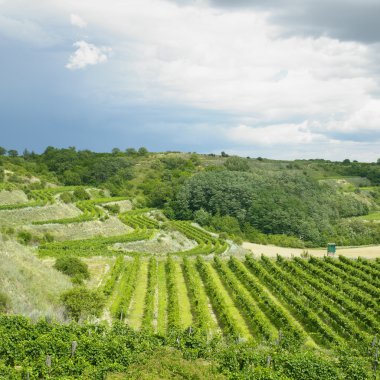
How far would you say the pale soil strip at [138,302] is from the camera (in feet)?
88.0

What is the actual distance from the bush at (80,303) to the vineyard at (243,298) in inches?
67.5

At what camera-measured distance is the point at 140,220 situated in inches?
2980

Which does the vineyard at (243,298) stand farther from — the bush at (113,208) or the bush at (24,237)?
the bush at (113,208)

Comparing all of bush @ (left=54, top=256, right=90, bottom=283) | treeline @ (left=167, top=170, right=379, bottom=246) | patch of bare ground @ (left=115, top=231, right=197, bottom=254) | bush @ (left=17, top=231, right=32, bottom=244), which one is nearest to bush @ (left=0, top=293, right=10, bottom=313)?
bush @ (left=54, top=256, right=90, bottom=283)

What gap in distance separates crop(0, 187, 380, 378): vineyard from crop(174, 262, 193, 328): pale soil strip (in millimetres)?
20

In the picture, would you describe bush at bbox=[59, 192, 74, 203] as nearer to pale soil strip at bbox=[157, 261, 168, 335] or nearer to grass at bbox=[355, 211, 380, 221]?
pale soil strip at bbox=[157, 261, 168, 335]

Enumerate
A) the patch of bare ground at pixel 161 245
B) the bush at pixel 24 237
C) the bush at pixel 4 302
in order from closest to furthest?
the bush at pixel 4 302 → the bush at pixel 24 237 → the patch of bare ground at pixel 161 245

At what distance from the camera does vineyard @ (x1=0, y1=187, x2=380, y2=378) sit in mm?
25500

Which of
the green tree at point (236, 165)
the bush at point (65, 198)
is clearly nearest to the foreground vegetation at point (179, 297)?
the bush at point (65, 198)

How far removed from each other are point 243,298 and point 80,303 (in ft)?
41.0

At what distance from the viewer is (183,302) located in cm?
3192

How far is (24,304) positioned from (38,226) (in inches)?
1112

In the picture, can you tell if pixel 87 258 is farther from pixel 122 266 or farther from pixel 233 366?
pixel 233 366

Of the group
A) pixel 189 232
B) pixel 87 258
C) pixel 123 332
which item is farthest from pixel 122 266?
pixel 189 232
